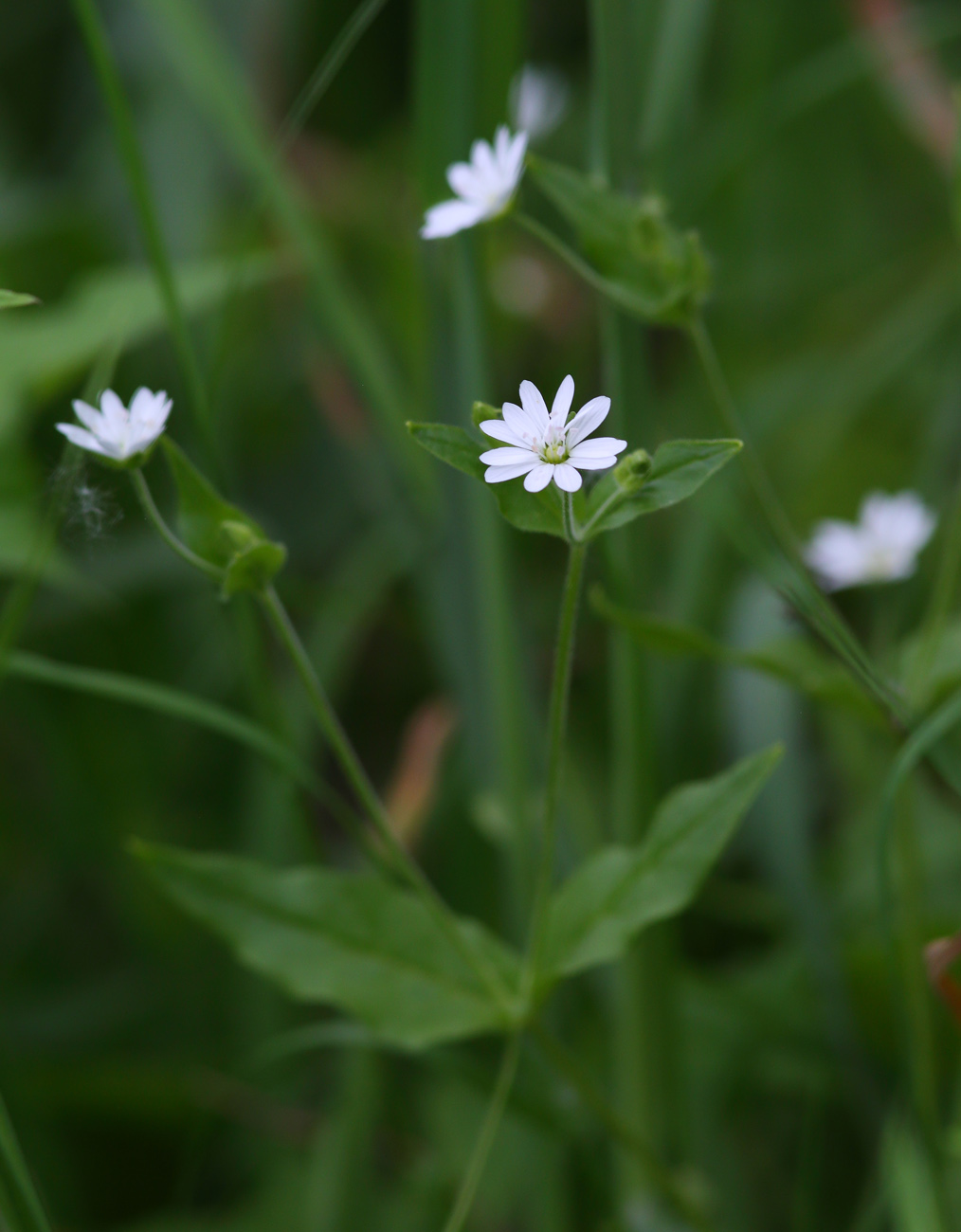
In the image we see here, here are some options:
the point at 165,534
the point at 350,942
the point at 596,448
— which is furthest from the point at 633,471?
the point at 350,942

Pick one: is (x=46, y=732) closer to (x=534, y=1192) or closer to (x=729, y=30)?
(x=534, y=1192)

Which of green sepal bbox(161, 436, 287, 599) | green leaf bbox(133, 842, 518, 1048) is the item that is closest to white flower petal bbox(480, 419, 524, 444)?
green sepal bbox(161, 436, 287, 599)

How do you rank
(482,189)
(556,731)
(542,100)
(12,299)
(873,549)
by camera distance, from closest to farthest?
1. (12,299)
2. (556,731)
3. (482,189)
4. (873,549)
5. (542,100)

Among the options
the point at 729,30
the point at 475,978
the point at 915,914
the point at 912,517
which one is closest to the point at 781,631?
the point at 912,517

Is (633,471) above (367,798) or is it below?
above

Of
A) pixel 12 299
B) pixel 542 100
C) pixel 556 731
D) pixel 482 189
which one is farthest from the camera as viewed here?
pixel 542 100

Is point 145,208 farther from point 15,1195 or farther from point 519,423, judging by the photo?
point 15,1195

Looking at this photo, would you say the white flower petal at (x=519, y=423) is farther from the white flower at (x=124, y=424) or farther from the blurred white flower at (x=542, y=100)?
the blurred white flower at (x=542, y=100)
